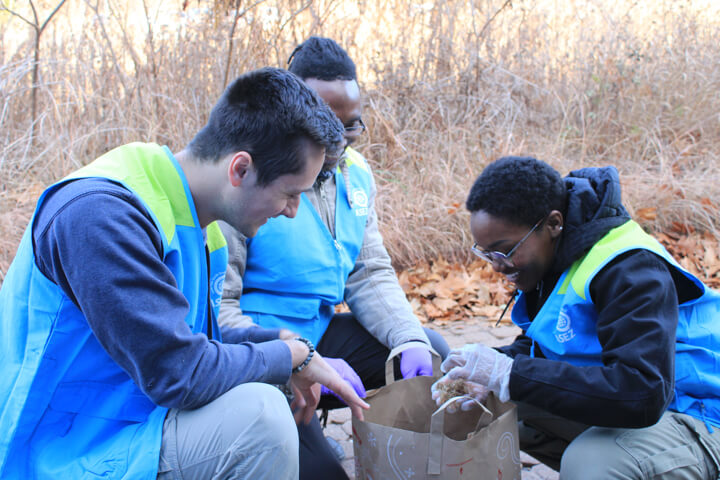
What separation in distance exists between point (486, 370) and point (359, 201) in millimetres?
1003

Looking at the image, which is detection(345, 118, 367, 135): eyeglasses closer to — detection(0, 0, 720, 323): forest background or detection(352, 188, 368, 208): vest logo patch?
detection(352, 188, 368, 208): vest logo patch

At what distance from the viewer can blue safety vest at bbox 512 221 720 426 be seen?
6.23 feet

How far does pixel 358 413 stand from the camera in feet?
6.50

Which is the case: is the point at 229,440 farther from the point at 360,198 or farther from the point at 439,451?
the point at 360,198

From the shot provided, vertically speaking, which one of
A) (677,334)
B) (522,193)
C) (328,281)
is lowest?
(328,281)

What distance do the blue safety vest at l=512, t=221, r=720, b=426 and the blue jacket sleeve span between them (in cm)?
114

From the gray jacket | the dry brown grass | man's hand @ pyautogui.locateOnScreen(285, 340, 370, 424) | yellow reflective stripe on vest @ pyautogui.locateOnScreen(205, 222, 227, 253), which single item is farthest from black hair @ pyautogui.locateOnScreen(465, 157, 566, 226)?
the dry brown grass

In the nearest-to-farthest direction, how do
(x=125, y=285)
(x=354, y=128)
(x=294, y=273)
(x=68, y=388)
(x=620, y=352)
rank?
(x=125, y=285) → (x=68, y=388) → (x=620, y=352) → (x=294, y=273) → (x=354, y=128)

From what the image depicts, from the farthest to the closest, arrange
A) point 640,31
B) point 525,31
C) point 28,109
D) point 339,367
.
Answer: point 640,31 → point 525,31 → point 28,109 → point 339,367

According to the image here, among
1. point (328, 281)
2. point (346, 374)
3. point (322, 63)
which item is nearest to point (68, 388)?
point (346, 374)

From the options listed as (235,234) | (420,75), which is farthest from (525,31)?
(235,234)

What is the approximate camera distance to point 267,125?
167 cm

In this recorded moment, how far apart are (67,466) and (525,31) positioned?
7328 mm

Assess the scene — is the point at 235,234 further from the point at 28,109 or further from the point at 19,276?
the point at 28,109
